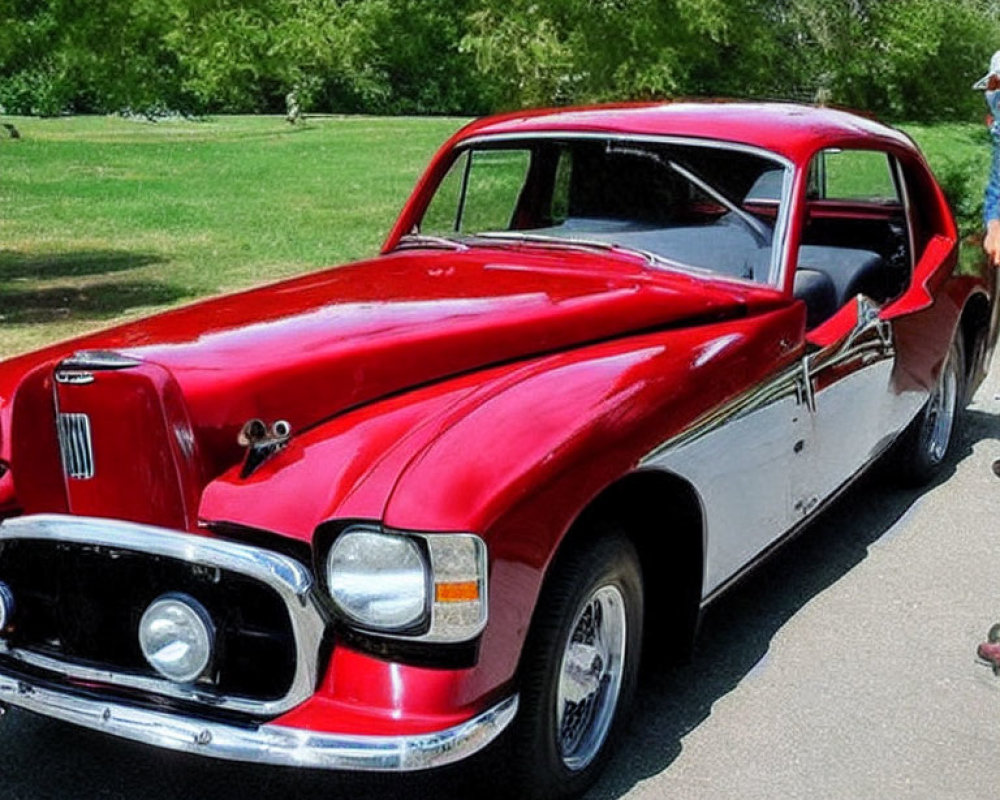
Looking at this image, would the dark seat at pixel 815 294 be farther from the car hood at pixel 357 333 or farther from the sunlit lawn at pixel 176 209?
the sunlit lawn at pixel 176 209

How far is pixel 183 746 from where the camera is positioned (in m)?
2.75

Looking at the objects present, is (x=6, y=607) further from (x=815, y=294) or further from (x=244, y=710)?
(x=815, y=294)

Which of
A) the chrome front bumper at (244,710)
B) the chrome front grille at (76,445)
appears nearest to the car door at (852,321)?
the chrome front bumper at (244,710)

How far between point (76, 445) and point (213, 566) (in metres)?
0.48

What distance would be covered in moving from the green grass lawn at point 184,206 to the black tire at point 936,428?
572 cm

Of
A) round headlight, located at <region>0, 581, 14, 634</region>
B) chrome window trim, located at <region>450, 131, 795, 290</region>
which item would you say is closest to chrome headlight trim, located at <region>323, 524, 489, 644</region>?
round headlight, located at <region>0, 581, 14, 634</region>

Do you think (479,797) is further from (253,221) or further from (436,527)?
(253,221)

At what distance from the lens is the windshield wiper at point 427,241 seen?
15.4ft

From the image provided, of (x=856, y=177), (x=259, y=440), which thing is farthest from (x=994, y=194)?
(x=259, y=440)

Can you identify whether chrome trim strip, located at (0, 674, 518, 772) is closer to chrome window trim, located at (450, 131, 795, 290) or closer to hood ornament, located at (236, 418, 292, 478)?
hood ornament, located at (236, 418, 292, 478)

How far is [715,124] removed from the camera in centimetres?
454

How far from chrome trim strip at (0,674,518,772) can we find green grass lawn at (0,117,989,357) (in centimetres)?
635

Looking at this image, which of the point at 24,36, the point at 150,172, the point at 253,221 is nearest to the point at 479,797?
the point at 24,36

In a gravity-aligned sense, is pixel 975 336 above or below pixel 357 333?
below
